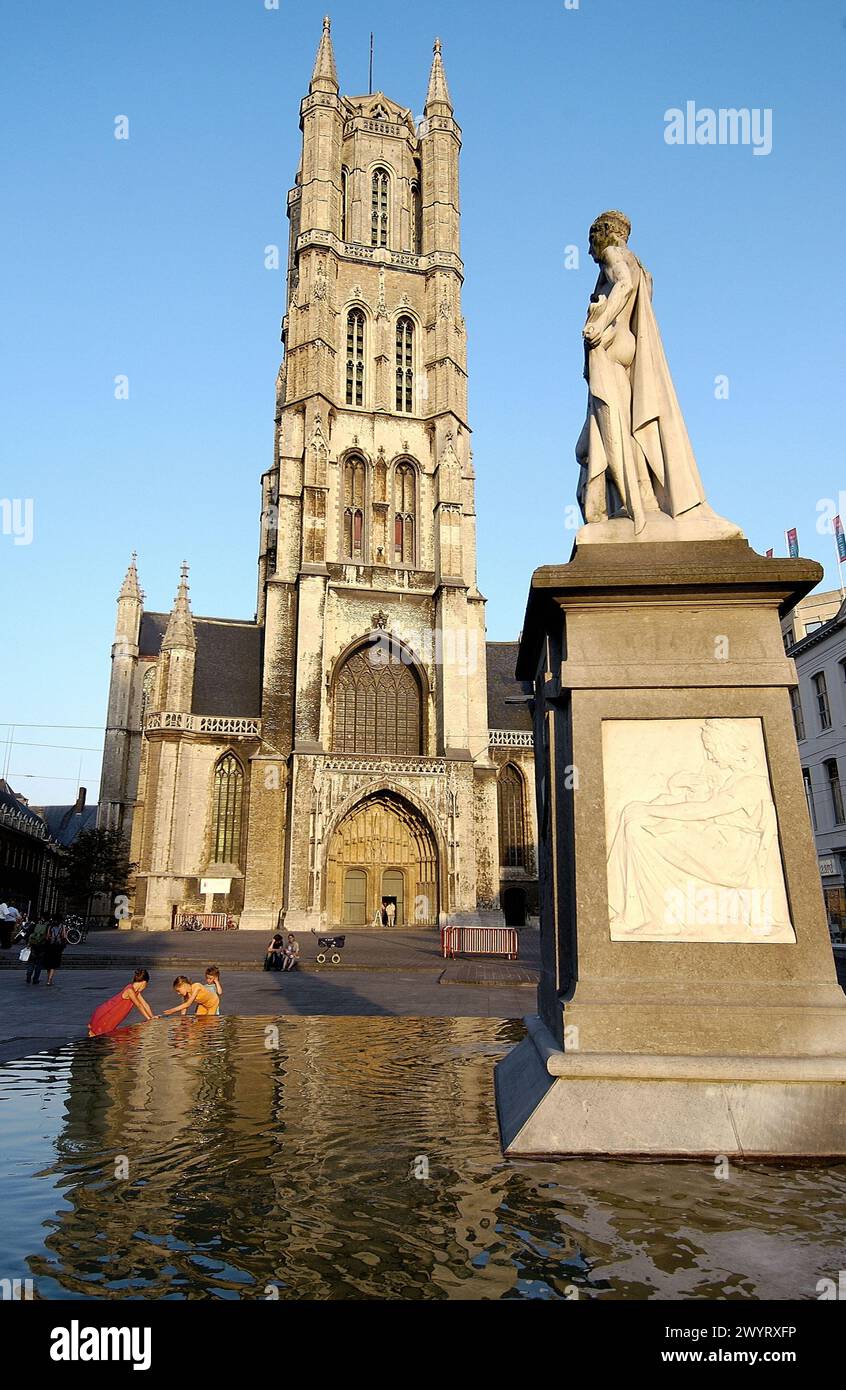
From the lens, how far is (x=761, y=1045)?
364 cm

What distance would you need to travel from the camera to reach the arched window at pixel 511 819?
39.8 metres

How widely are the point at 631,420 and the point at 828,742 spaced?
24500 millimetres

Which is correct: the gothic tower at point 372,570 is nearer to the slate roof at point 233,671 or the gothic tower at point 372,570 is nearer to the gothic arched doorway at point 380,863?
the gothic arched doorway at point 380,863

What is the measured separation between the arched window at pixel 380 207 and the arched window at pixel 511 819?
28541mm

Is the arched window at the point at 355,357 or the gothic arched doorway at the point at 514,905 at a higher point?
the arched window at the point at 355,357

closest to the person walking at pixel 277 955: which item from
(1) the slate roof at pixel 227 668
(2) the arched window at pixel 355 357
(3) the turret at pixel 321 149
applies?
(1) the slate roof at pixel 227 668

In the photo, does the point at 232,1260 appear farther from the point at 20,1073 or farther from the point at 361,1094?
the point at 20,1073

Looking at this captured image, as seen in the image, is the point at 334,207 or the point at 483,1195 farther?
the point at 334,207

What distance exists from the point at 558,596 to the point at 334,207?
147ft

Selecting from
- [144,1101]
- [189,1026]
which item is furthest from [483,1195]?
[189,1026]

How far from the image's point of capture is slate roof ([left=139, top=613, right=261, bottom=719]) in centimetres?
3819

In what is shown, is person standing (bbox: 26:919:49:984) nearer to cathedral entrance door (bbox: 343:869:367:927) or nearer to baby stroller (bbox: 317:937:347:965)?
baby stroller (bbox: 317:937:347:965)

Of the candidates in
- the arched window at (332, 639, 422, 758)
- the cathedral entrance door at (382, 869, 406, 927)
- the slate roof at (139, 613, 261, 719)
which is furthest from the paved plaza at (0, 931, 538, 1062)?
the slate roof at (139, 613, 261, 719)
